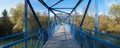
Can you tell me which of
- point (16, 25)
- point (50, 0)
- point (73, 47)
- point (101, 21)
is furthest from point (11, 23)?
point (73, 47)

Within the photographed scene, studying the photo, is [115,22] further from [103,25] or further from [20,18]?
[20,18]

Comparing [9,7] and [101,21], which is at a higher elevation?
[9,7]

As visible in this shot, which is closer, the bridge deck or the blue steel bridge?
the blue steel bridge

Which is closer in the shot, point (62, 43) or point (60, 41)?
point (62, 43)

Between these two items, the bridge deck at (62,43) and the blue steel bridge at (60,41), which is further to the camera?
the bridge deck at (62,43)

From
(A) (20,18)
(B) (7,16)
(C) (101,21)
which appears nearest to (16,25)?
(A) (20,18)

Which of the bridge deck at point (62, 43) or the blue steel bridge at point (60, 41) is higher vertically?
the blue steel bridge at point (60, 41)

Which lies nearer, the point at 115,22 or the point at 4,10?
the point at 115,22

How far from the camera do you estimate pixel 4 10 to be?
55219 mm

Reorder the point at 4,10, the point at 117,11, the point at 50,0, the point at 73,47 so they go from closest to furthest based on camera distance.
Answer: the point at 73,47, the point at 50,0, the point at 117,11, the point at 4,10

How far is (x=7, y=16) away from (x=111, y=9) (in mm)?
22320

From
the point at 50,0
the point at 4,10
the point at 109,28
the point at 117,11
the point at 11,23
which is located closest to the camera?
the point at 50,0

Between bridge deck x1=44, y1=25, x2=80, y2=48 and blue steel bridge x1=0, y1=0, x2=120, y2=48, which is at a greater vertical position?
blue steel bridge x1=0, y1=0, x2=120, y2=48

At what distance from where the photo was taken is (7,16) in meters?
53.1
